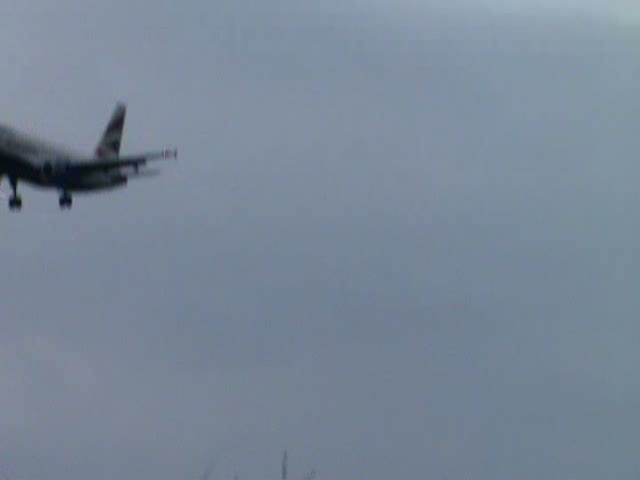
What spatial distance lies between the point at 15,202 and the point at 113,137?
36513 mm

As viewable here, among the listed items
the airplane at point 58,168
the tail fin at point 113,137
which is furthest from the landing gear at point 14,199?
the tail fin at point 113,137

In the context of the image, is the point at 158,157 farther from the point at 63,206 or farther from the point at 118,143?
the point at 118,143

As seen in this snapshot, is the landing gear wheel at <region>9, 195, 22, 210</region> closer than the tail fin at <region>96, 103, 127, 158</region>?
Yes

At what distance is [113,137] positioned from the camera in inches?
7717

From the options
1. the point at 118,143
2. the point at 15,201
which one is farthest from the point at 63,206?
the point at 118,143

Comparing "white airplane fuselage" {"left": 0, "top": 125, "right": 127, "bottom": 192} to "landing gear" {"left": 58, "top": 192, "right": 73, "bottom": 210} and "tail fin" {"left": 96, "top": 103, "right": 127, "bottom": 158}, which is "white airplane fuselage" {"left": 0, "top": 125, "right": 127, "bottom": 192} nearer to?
"landing gear" {"left": 58, "top": 192, "right": 73, "bottom": 210}

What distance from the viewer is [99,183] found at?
16700cm

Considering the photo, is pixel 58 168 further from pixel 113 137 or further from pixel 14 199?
pixel 113 137

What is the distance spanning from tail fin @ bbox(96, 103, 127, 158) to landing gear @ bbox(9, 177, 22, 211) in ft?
102

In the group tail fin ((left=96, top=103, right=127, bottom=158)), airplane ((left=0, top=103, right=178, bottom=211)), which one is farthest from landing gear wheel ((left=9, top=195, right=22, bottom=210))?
tail fin ((left=96, top=103, right=127, bottom=158))

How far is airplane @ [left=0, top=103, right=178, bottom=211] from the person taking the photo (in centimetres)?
16138

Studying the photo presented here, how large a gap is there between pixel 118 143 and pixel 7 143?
110 feet

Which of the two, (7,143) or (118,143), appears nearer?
(7,143)

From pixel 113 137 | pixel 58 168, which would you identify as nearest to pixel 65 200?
pixel 58 168
